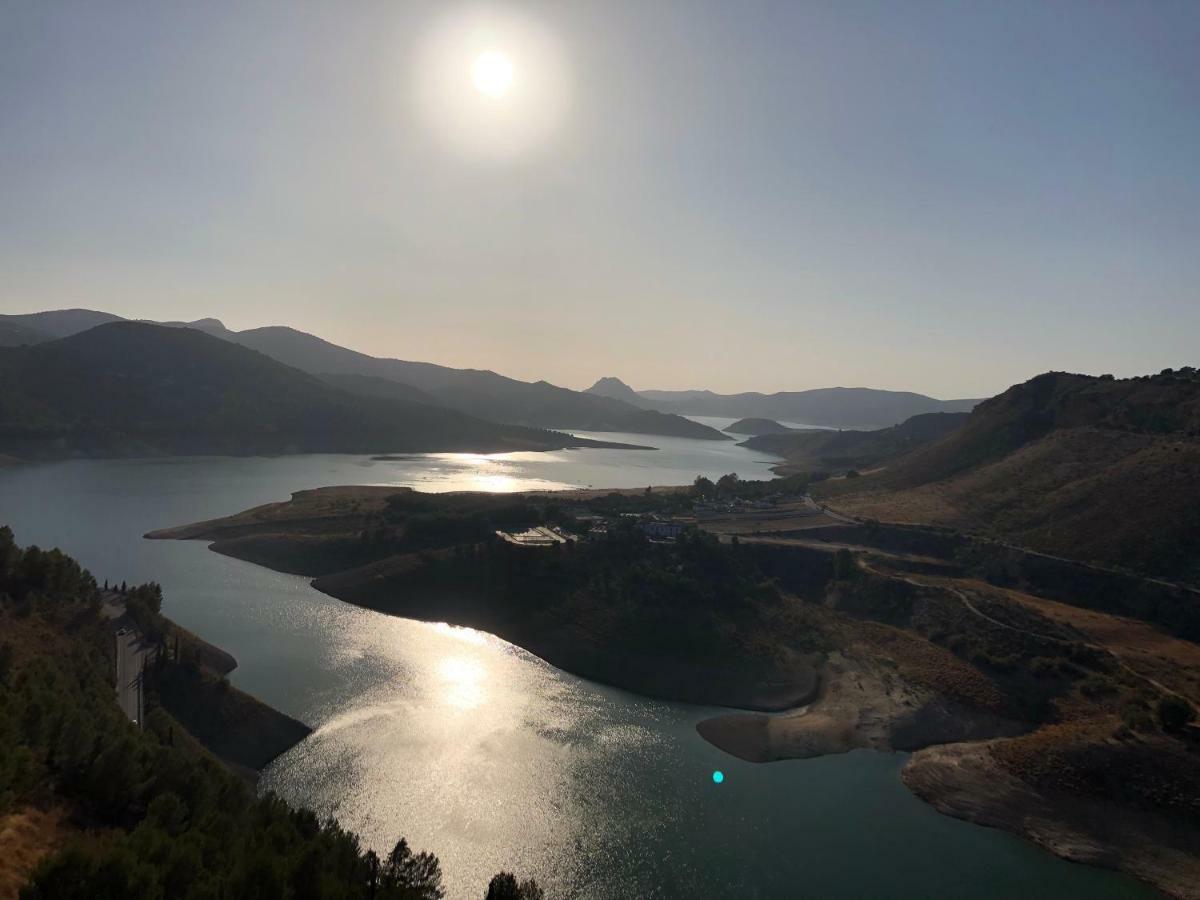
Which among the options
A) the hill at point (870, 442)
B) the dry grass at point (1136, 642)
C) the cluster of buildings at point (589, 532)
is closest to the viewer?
the dry grass at point (1136, 642)

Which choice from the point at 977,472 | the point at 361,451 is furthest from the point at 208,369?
the point at 977,472

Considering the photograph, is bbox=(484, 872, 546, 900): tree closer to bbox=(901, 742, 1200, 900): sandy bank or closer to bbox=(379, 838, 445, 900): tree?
bbox=(379, 838, 445, 900): tree

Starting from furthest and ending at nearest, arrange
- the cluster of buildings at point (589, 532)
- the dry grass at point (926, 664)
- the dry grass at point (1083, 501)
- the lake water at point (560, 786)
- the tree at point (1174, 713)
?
the cluster of buildings at point (589, 532)
the dry grass at point (1083, 501)
the dry grass at point (926, 664)
the tree at point (1174, 713)
the lake water at point (560, 786)

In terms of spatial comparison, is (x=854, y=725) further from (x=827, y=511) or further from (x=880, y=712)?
(x=827, y=511)

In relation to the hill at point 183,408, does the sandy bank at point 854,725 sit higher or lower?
lower

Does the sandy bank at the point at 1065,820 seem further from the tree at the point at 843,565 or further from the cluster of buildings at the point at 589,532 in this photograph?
the cluster of buildings at the point at 589,532

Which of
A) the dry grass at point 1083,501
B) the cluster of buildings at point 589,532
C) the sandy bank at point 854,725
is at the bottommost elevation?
the sandy bank at point 854,725

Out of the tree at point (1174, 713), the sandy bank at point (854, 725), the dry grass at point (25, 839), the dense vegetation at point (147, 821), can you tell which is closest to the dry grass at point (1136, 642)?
the tree at point (1174, 713)
